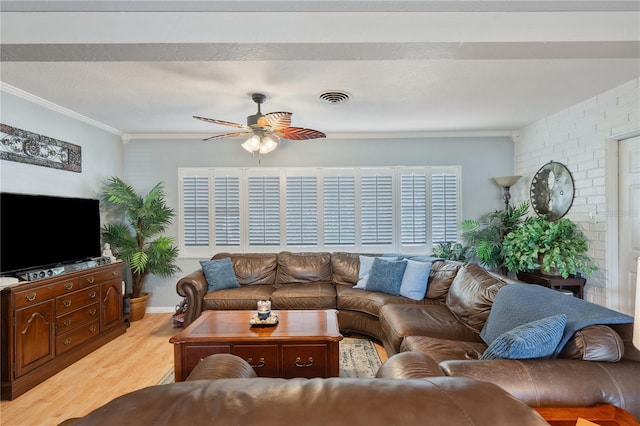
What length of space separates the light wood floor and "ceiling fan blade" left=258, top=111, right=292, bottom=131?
7.71 feet

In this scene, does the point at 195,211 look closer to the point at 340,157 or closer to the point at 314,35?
the point at 340,157

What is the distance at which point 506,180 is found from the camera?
4.22 metres

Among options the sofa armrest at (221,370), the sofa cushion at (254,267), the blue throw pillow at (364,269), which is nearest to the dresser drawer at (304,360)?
the sofa armrest at (221,370)

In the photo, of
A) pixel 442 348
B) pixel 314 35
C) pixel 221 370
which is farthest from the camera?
pixel 442 348

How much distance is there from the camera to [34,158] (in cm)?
312

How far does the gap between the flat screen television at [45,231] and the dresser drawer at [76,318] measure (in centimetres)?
51

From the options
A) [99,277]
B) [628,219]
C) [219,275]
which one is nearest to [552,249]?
[628,219]

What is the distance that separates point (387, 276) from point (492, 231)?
5.61 ft

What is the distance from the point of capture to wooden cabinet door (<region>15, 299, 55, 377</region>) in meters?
2.49

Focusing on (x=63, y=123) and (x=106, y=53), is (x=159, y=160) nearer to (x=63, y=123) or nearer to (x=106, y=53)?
(x=63, y=123)

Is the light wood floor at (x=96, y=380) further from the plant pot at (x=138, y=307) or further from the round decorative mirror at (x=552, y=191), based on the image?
the round decorative mirror at (x=552, y=191)

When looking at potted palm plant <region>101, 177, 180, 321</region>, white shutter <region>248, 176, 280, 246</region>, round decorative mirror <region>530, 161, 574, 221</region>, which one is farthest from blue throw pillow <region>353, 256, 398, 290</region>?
potted palm plant <region>101, 177, 180, 321</region>

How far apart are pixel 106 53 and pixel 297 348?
2.24 m

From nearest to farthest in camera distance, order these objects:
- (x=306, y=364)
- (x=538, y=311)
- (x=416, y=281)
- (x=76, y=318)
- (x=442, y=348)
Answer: (x=538, y=311)
(x=442, y=348)
(x=306, y=364)
(x=76, y=318)
(x=416, y=281)
